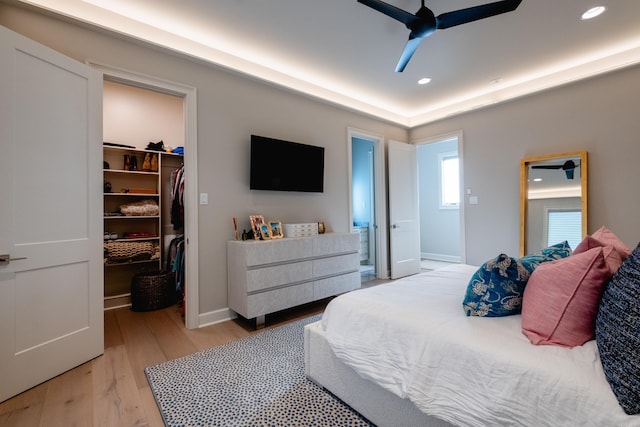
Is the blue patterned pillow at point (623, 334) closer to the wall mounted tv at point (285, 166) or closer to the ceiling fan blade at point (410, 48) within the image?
the ceiling fan blade at point (410, 48)

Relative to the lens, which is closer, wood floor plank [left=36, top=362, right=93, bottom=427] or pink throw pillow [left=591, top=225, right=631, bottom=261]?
pink throw pillow [left=591, top=225, right=631, bottom=261]

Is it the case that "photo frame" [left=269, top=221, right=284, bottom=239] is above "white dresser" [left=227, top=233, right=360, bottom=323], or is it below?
above

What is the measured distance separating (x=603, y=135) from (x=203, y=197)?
4271mm

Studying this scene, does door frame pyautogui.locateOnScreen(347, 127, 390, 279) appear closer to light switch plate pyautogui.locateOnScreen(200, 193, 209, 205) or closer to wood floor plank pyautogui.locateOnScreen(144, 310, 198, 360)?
light switch plate pyautogui.locateOnScreen(200, 193, 209, 205)

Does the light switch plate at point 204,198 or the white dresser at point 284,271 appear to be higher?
the light switch plate at point 204,198

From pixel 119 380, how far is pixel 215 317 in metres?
1.01

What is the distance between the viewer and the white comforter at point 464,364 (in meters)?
0.83

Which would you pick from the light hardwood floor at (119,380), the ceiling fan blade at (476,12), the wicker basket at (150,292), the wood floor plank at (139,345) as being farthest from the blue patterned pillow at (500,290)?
the wicker basket at (150,292)

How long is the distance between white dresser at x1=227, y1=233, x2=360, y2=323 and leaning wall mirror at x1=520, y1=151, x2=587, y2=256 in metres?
2.33

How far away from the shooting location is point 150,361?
82.9 inches

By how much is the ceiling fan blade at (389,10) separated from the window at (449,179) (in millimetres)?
4574

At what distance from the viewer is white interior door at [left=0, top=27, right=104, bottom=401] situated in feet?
5.67

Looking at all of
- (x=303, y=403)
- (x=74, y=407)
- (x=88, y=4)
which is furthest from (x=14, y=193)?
(x=303, y=403)

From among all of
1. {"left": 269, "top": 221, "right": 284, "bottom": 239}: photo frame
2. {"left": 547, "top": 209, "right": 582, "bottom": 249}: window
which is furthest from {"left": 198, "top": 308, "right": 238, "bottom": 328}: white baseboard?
{"left": 547, "top": 209, "right": 582, "bottom": 249}: window
